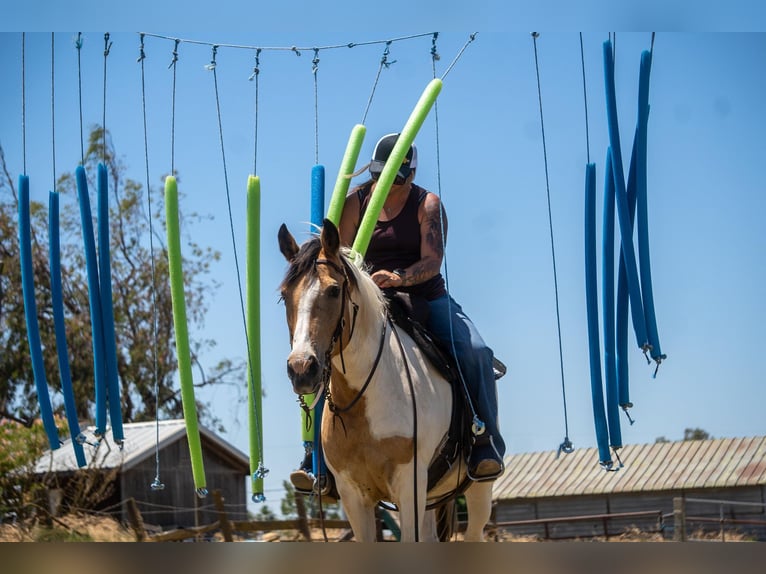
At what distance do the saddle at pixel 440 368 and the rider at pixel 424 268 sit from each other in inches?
1.7

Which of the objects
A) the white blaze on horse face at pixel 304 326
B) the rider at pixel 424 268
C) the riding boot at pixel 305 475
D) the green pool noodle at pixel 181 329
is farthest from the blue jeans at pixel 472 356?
the green pool noodle at pixel 181 329

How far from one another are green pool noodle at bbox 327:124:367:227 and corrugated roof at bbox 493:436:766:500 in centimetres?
421

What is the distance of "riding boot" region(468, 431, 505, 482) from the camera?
479 centimetres

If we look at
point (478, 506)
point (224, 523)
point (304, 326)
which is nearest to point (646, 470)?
point (224, 523)

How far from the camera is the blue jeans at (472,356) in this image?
4.85 meters

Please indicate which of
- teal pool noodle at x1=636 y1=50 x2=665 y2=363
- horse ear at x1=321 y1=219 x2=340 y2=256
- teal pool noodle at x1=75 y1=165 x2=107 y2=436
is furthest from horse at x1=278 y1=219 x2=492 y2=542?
teal pool noodle at x1=75 y1=165 x2=107 y2=436

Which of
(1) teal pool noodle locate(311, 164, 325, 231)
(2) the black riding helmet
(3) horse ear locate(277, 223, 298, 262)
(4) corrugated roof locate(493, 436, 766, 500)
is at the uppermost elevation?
(2) the black riding helmet

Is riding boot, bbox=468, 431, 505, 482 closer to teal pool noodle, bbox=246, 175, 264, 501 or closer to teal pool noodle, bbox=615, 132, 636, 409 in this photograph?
teal pool noodle, bbox=615, 132, 636, 409

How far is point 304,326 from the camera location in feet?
13.0

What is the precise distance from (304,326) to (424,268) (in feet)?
3.33

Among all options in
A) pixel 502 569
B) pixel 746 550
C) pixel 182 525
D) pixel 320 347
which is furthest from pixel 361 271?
pixel 182 525

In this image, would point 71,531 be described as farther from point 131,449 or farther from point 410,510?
point 410,510

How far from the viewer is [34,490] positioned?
13.9 meters

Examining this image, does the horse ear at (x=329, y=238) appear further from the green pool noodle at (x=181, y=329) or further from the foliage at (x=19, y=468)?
the foliage at (x=19, y=468)
